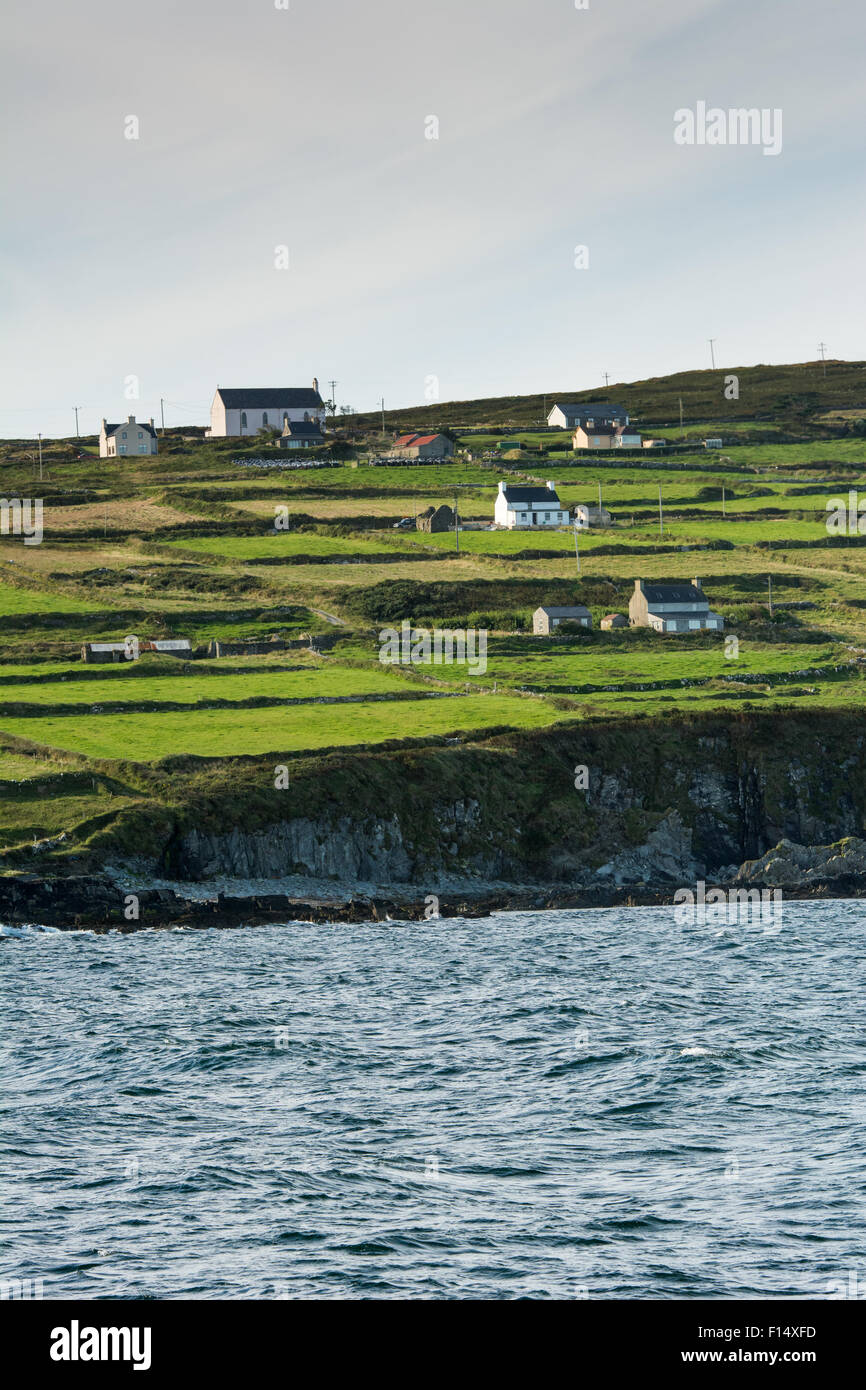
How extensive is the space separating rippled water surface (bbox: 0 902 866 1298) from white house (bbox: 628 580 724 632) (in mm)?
55697

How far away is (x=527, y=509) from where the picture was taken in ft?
498

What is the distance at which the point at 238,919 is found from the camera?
63875 millimetres

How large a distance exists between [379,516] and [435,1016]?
105 metres

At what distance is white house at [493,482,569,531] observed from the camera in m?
152

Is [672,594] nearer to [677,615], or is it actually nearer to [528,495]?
[677,615]

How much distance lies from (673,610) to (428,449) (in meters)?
80.2

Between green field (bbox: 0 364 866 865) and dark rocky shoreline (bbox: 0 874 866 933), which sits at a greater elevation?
green field (bbox: 0 364 866 865)
